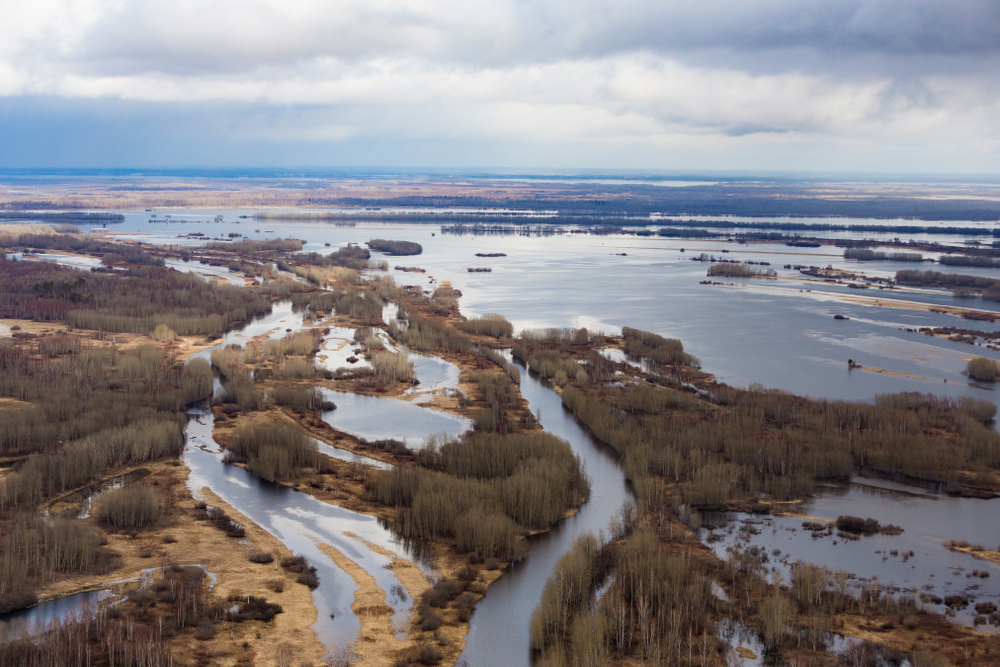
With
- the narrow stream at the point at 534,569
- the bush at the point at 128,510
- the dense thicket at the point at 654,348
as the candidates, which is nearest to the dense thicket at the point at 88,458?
the bush at the point at 128,510

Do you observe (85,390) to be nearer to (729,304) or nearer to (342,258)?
(729,304)

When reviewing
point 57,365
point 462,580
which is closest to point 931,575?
point 462,580

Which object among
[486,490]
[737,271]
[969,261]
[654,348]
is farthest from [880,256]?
[486,490]

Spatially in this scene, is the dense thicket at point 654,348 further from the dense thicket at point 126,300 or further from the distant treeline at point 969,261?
the distant treeline at point 969,261

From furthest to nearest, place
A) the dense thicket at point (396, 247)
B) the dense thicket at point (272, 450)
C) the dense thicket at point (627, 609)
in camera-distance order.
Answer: the dense thicket at point (396, 247) → the dense thicket at point (272, 450) → the dense thicket at point (627, 609)

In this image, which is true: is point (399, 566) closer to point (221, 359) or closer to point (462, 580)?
point (462, 580)

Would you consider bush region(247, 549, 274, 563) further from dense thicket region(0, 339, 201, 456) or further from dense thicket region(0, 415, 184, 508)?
dense thicket region(0, 339, 201, 456)

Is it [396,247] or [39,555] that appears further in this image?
[396,247]

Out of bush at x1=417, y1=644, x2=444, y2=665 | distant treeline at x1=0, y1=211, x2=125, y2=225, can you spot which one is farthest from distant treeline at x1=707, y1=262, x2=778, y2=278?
distant treeline at x1=0, y1=211, x2=125, y2=225
